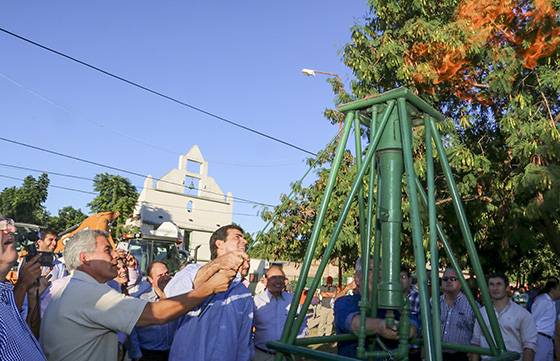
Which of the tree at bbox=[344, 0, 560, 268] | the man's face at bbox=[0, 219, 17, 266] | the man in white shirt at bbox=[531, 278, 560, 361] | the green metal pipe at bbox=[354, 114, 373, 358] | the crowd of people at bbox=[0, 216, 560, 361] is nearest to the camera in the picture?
the man's face at bbox=[0, 219, 17, 266]

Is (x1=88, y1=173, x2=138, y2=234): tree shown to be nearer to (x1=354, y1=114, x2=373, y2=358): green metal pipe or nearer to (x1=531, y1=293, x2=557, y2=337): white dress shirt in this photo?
(x1=531, y1=293, x2=557, y2=337): white dress shirt

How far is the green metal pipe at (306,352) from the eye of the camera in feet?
6.33

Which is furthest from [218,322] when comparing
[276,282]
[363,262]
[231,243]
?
[276,282]

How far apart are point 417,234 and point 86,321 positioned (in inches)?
60.8

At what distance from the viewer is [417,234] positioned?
212cm

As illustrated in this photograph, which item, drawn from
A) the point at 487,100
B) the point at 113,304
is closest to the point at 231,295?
the point at 113,304

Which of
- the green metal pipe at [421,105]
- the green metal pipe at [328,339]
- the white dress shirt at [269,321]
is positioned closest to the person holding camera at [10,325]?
the green metal pipe at [328,339]

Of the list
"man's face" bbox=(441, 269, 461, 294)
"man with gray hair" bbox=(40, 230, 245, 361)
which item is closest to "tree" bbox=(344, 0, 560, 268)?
"man's face" bbox=(441, 269, 461, 294)

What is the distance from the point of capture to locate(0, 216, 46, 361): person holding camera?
73.3 inches

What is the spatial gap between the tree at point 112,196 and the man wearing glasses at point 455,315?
26686mm

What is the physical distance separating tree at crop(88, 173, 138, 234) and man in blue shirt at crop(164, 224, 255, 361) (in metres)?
27.5

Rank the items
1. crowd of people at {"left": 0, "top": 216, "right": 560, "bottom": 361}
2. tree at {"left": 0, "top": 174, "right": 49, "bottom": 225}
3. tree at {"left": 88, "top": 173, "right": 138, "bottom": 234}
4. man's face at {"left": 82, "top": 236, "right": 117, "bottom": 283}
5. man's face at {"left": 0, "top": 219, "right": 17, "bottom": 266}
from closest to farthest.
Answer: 1. man's face at {"left": 0, "top": 219, "right": 17, "bottom": 266}
2. crowd of people at {"left": 0, "top": 216, "right": 560, "bottom": 361}
3. man's face at {"left": 82, "top": 236, "right": 117, "bottom": 283}
4. tree at {"left": 88, "top": 173, "right": 138, "bottom": 234}
5. tree at {"left": 0, "top": 174, "right": 49, "bottom": 225}

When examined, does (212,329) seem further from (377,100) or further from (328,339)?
(377,100)

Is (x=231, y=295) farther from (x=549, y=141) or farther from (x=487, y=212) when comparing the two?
(x=487, y=212)
